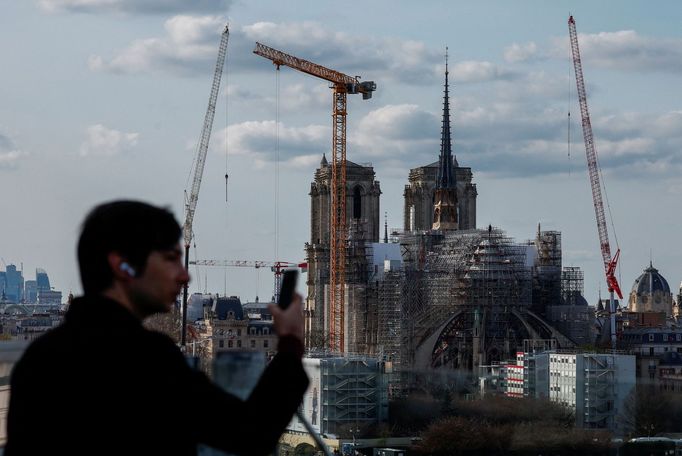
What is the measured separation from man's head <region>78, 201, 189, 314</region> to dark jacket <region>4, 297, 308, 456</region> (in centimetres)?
8

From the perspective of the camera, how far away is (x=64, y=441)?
18.4 ft

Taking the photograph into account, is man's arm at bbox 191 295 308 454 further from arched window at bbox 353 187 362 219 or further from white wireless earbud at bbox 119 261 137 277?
arched window at bbox 353 187 362 219

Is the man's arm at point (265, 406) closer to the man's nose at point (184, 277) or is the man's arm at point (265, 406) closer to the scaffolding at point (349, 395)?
the man's nose at point (184, 277)

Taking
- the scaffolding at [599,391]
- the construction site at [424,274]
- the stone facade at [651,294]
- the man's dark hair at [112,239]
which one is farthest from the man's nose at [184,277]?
the stone facade at [651,294]

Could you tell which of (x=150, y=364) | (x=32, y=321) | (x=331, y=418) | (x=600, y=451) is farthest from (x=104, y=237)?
(x=32, y=321)

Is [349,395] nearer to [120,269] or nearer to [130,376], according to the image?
[120,269]

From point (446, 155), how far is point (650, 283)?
38242mm

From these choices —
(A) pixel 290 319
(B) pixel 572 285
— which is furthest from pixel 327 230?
(A) pixel 290 319

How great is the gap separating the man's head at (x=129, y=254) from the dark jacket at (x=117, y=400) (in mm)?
83

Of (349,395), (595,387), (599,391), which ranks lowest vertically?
(349,395)

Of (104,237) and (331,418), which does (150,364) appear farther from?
(331,418)

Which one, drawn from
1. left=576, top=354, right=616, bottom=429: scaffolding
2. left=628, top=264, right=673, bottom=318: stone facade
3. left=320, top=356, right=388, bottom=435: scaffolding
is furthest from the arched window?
left=576, top=354, right=616, bottom=429: scaffolding

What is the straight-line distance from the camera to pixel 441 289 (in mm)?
119688

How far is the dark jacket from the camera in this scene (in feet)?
18.4
